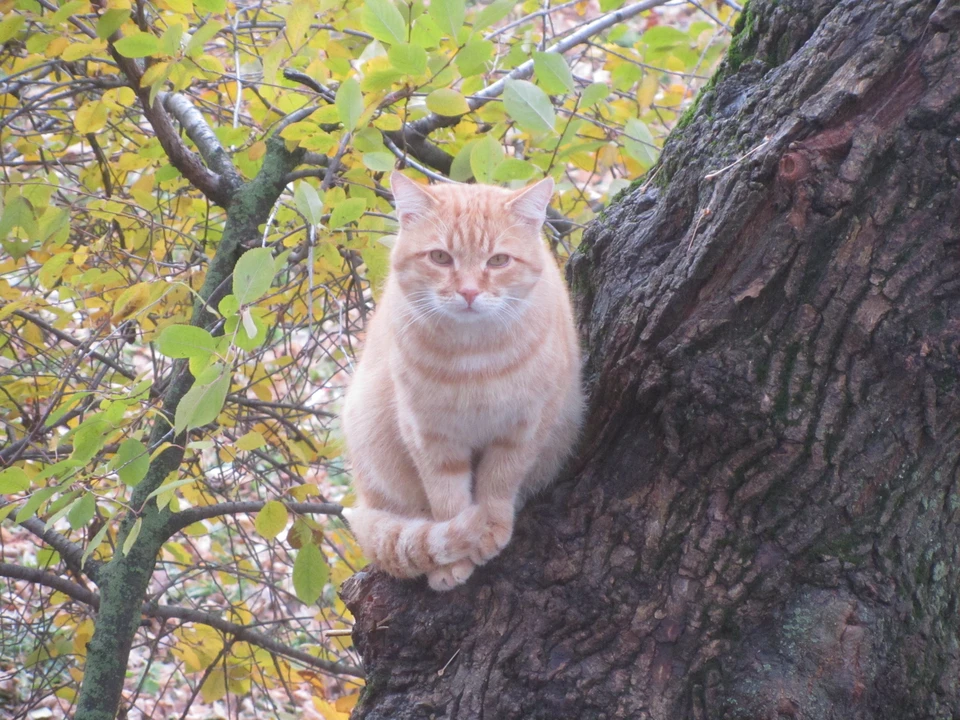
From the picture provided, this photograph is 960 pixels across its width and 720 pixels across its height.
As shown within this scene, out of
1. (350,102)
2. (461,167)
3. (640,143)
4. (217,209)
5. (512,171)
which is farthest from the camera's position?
(217,209)

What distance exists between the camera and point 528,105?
2242 mm

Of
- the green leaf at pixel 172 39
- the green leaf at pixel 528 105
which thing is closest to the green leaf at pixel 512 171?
→ the green leaf at pixel 528 105

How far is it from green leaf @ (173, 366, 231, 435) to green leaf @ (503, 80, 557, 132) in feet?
3.49

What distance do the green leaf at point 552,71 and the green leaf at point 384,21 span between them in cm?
37

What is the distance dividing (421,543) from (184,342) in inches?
33.7

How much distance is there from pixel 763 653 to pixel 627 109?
2.19 metres

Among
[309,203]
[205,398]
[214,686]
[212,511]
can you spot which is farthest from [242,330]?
[214,686]

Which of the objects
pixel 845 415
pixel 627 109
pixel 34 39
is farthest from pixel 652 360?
pixel 34 39

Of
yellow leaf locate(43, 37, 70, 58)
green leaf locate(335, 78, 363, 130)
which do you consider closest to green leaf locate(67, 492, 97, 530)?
green leaf locate(335, 78, 363, 130)

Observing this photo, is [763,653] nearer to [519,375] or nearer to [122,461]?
[519,375]

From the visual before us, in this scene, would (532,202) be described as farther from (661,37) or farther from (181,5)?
(181,5)

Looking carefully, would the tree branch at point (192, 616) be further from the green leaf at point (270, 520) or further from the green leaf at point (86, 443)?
the green leaf at point (86, 443)

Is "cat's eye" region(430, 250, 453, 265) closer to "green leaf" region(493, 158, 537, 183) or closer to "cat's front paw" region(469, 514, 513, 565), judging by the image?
"green leaf" region(493, 158, 537, 183)

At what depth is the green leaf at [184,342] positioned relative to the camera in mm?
1782
